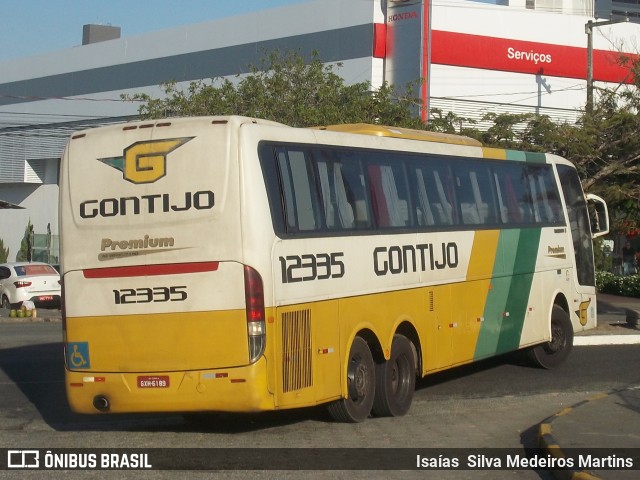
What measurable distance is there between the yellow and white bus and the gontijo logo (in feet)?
0.04

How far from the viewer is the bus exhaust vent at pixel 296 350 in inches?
409

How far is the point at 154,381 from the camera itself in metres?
10.4

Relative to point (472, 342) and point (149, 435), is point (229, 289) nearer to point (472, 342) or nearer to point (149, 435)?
point (149, 435)

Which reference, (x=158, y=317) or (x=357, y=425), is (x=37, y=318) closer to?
(x=357, y=425)

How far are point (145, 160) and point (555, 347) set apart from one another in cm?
867

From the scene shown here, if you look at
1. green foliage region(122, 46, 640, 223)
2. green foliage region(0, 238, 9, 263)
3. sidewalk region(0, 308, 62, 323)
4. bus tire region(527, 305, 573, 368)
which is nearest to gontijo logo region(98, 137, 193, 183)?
bus tire region(527, 305, 573, 368)

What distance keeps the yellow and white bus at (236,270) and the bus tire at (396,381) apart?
2cm

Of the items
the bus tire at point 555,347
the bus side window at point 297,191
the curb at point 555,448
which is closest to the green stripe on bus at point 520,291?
the bus tire at point 555,347

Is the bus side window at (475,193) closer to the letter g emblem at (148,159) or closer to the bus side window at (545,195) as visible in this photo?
the bus side window at (545,195)

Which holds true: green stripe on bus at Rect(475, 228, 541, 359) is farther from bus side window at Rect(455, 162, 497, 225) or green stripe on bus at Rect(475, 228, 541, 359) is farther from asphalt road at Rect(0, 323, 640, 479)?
asphalt road at Rect(0, 323, 640, 479)

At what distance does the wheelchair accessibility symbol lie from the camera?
35.2 feet

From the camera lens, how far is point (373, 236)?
39.9ft

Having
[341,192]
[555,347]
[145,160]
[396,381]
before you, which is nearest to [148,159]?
[145,160]

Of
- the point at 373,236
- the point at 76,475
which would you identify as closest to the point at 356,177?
the point at 373,236
